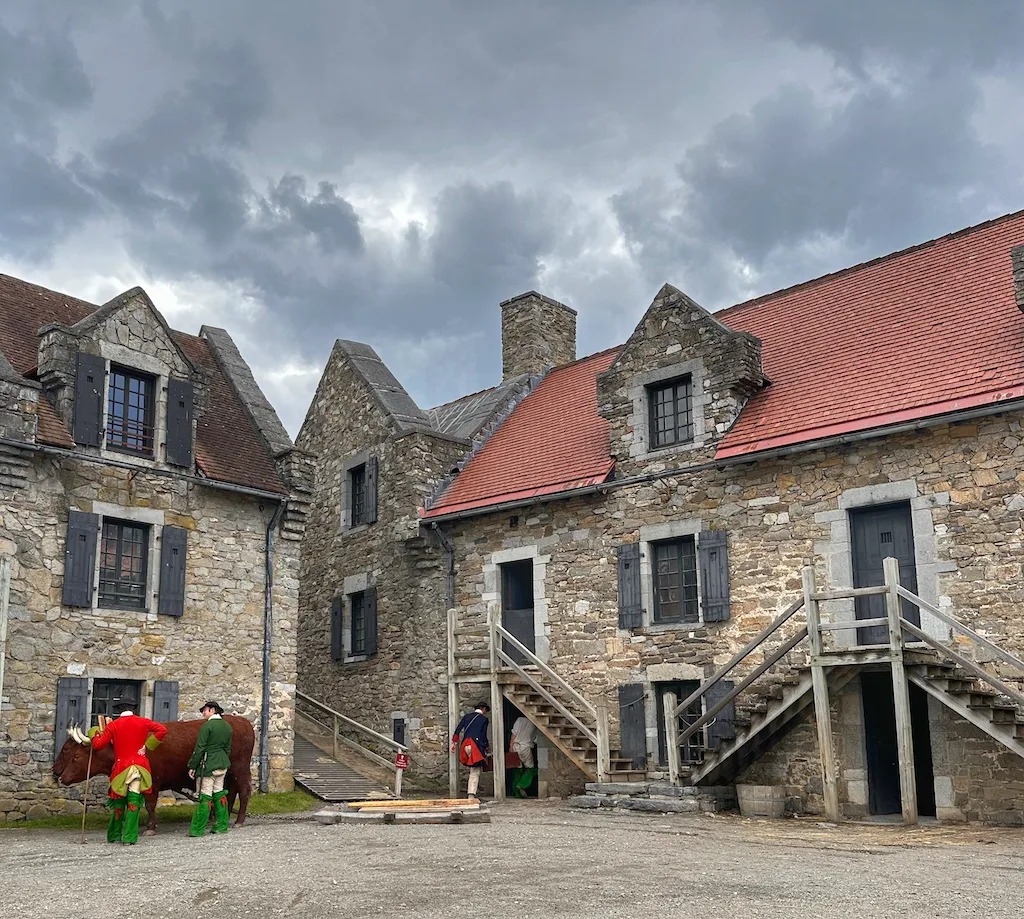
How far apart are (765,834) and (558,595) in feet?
21.9

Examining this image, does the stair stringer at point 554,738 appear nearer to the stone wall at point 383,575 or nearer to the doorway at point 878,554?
the stone wall at point 383,575

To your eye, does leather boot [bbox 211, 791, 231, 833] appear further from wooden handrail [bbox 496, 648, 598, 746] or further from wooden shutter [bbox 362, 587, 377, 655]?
wooden shutter [bbox 362, 587, 377, 655]

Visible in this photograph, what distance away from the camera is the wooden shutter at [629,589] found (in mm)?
17766

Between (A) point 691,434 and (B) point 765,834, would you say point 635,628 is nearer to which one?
(A) point 691,434

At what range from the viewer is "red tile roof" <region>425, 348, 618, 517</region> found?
1931cm

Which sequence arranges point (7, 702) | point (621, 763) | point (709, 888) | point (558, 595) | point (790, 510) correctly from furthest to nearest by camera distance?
point (558, 595) → point (621, 763) → point (790, 510) → point (7, 702) → point (709, 888)

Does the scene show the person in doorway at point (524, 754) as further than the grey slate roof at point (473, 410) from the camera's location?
No

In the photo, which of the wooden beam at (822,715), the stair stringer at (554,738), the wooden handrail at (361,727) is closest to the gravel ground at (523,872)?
the wooden beam at (822,715)

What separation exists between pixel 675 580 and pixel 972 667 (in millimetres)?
5363

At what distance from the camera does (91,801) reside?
1555 cm

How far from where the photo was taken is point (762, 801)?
598 inches

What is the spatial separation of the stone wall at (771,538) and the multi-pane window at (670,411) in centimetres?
87

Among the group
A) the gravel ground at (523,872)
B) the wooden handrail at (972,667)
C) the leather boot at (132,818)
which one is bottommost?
the gravel ground at (523,872)

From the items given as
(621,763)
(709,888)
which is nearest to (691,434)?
(621,763)
